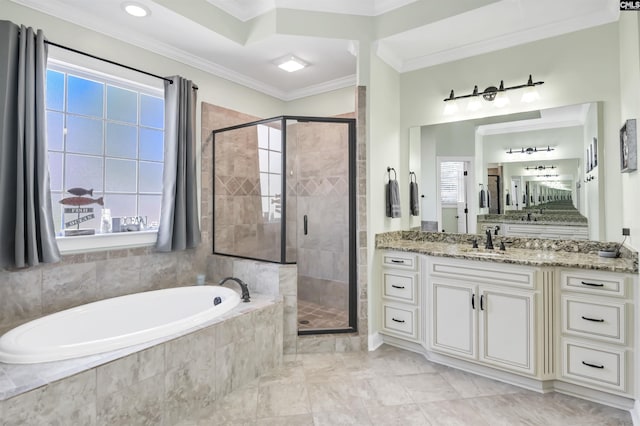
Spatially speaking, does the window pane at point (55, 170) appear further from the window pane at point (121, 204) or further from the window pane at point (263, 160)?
the window pane at point (263, 160)

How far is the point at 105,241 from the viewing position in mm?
2641

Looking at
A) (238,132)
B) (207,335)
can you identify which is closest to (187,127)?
(238,132)

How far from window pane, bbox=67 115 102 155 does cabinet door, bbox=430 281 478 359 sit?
2880mm

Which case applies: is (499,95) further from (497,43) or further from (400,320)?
(400,320)

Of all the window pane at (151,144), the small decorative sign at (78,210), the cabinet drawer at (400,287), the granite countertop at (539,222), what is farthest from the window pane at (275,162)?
the granite countertop at (539,222)

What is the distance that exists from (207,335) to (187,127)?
6.12 ft

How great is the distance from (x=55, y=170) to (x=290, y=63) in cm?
217

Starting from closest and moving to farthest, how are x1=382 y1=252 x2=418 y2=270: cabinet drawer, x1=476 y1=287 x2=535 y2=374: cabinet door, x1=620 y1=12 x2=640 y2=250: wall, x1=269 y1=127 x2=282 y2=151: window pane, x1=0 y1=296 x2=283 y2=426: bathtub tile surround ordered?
x1=0 y1=296 x2=283 y2=426: bathtub tile surround, x1=620 y1=12 x2=640 y2=250: wall, x1=476 y1=287 x2=535 y2=374: cabinet door, x1=382 y1=252 x2=418 y2=270: cabinet drawer, x1=269 y1=127 x2=282 y2=151: window pane

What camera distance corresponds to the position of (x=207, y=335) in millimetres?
2070

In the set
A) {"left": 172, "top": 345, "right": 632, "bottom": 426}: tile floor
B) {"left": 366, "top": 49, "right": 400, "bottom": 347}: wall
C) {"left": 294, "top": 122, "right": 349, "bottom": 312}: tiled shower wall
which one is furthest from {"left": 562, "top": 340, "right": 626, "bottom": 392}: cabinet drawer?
{"left": 294, "top": 122, "right": 349, "bottom": 312}: tiled shower wall

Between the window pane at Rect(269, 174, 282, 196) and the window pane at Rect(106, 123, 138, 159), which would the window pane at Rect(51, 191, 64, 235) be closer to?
the window pane at Rect(106, 123, 138, 159)

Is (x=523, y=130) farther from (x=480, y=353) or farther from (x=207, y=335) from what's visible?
(x=207, y=335)

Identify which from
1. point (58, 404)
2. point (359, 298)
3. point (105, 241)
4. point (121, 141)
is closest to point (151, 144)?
point (121, 141)

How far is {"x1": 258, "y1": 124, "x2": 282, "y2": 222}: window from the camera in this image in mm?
3064
